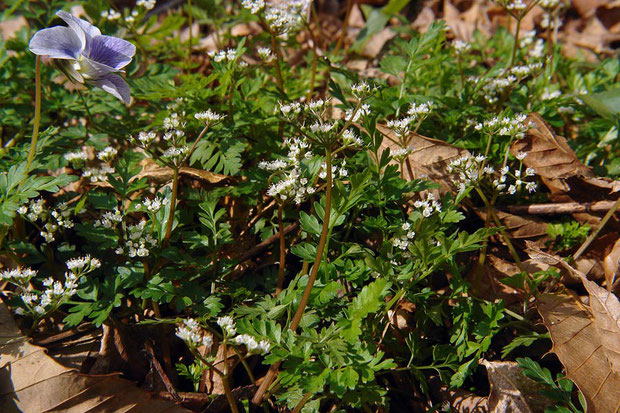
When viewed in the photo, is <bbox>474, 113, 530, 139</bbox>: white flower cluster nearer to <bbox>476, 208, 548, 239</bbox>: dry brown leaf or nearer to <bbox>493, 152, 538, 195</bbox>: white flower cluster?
<bbox>493, 152, 538, 195</bbox>: white flower cluster

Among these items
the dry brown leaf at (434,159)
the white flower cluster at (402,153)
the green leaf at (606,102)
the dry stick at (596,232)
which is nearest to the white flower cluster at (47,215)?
the white flower cluster at (402,153)

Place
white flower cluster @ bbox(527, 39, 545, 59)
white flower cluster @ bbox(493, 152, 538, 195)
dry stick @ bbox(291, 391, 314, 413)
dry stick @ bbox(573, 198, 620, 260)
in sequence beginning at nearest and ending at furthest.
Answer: dry stick @ bbox(291, 391, 314, 413) < white flower cluster @ bbox(493, 152, 538, 195) < dry stick @ bbox(573, 198, 620, 260) < white flower cluster @ bbox(527, 39, 545, 59)

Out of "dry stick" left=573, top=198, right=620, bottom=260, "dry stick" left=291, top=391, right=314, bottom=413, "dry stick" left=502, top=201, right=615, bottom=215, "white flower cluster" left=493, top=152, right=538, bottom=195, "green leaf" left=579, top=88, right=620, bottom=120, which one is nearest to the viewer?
"dry stick" left=291, top=391, right=314, bottom=413

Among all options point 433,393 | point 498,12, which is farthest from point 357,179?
point 498,12

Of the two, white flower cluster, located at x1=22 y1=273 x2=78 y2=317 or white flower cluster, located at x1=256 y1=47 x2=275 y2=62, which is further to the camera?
white flower cluster, located at x1=256 y1=47 x2=275 y2=62

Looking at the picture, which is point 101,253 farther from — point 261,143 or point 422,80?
point 422,80

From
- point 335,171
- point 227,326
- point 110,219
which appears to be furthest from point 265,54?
point 227,326

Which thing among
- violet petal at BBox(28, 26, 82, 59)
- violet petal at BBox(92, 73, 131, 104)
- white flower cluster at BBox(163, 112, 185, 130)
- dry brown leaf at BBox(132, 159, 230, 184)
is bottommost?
dry brown leaf at BBox(132, 159, 230, 184)

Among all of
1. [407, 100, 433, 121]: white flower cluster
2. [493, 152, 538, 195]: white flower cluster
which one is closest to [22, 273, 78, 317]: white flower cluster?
[407, 100, 433, 121]: white flower cluster
